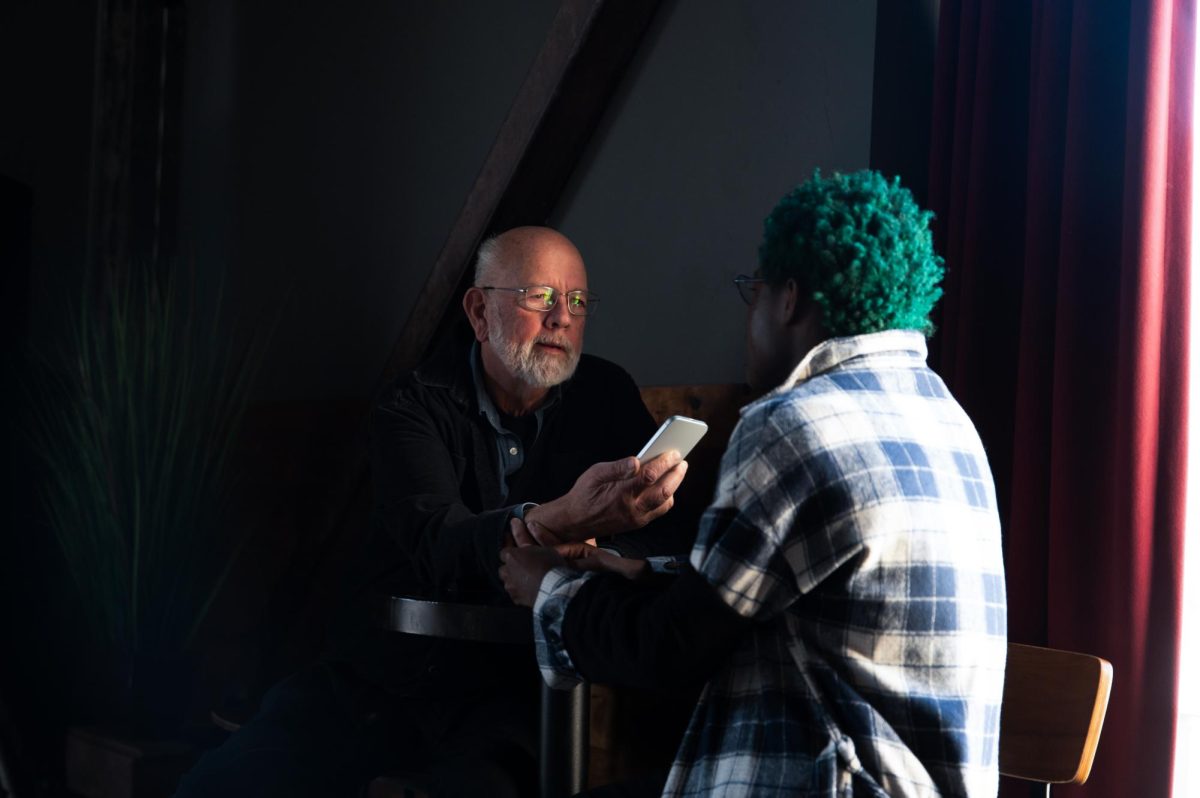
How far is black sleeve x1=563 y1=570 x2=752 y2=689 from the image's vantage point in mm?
1244

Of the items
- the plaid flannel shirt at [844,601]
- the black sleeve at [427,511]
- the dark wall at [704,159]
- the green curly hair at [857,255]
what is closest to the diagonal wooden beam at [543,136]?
the dark wall at [704,159]

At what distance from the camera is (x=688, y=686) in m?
1.30

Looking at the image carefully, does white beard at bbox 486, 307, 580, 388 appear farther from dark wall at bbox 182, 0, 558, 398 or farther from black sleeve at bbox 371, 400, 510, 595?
dark wall at bbox 182, 0, 558, 398

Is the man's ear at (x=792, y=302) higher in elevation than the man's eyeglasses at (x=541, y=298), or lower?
lower

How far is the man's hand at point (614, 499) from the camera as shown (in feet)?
5.99

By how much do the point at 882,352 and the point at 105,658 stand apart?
344 centimetres

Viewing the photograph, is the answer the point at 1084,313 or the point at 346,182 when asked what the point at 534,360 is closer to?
the point at 1084,313

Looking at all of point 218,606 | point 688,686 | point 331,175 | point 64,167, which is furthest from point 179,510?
point 688,686

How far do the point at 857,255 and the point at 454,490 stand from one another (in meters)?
1.15

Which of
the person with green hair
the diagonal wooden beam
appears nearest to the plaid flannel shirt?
the person with green hair

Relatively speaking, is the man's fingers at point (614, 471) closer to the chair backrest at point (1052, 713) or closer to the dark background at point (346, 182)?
the chair backrest at point (1052, 713)

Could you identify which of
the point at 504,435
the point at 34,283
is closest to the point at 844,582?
the point at 504,435

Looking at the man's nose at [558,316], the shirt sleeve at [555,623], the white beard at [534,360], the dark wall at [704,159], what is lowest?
the shirt sleeve at [555,623]

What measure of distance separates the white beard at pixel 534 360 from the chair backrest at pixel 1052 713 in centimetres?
114
